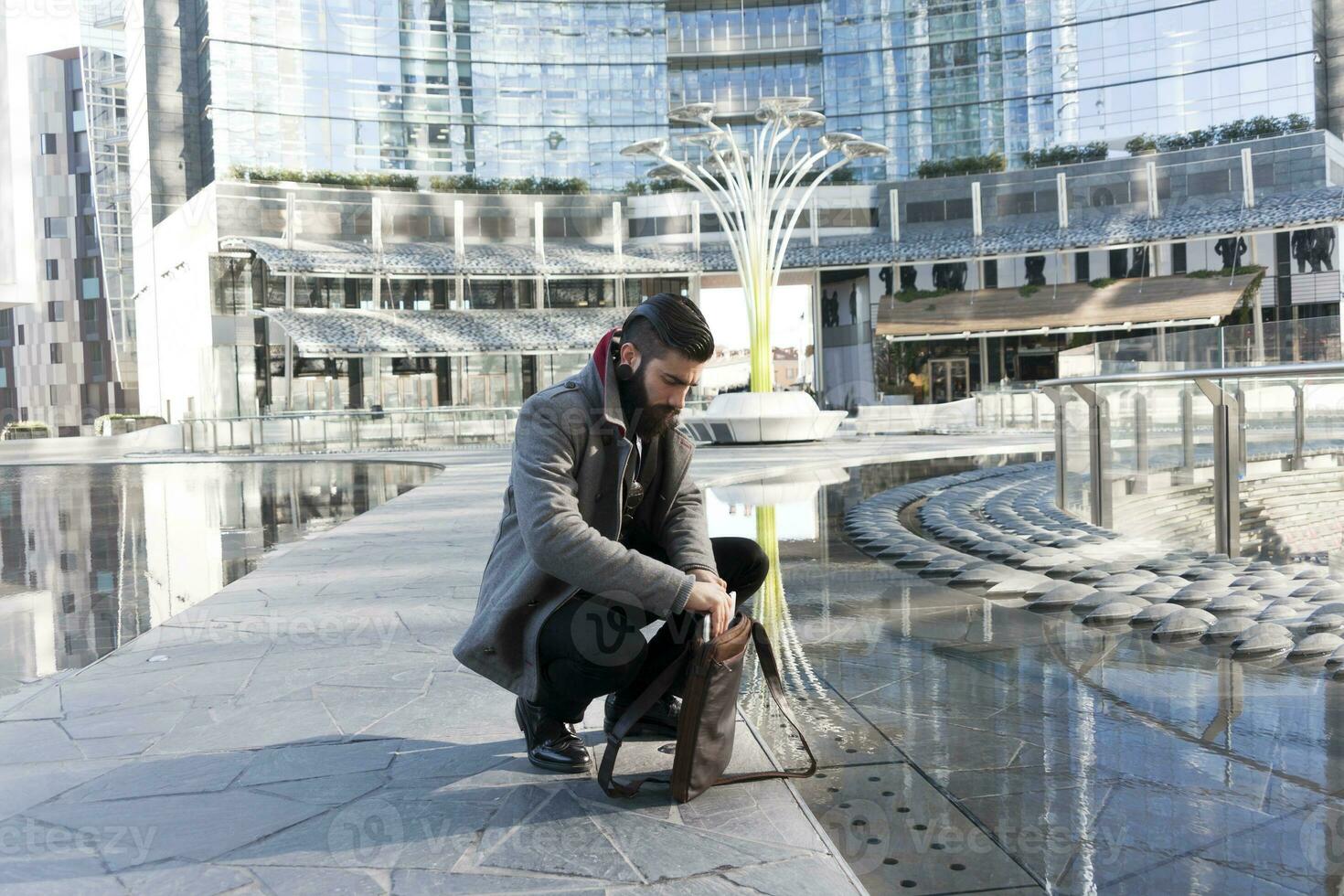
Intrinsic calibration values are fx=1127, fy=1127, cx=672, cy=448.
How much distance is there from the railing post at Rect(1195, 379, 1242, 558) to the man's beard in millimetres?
5089

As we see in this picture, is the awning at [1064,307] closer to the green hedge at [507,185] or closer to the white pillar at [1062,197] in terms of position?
the white pillar at [1062,197]

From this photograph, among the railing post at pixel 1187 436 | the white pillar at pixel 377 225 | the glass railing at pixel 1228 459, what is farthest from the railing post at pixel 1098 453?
the white pillar at pixel 377 225

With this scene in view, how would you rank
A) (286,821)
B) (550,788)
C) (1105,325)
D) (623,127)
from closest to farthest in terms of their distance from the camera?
(286,821) < (550,788) < (1105,325) < (623,127)

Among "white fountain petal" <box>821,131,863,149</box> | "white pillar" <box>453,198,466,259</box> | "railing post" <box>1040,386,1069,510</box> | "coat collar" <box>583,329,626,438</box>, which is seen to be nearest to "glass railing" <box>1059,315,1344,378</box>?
"railing post" <box>1040,386,1069,510</box>

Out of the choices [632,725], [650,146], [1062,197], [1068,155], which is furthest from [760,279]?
[1068,155]

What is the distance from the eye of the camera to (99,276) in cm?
6094

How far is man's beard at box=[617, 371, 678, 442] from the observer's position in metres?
2.73

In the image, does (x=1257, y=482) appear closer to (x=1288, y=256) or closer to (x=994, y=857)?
(x=994, y=857)

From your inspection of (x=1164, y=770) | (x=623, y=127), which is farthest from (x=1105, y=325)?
(x=1164, y=770)

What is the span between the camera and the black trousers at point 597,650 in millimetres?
2766

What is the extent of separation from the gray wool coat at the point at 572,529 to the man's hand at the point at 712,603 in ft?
0.08

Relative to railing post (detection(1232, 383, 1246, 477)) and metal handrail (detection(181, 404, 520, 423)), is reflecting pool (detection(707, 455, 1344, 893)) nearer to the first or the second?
railing post (detection(1232, 383, 1246, 477))

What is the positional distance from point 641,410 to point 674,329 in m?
0.23

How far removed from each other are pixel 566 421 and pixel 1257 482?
5.56 metres
